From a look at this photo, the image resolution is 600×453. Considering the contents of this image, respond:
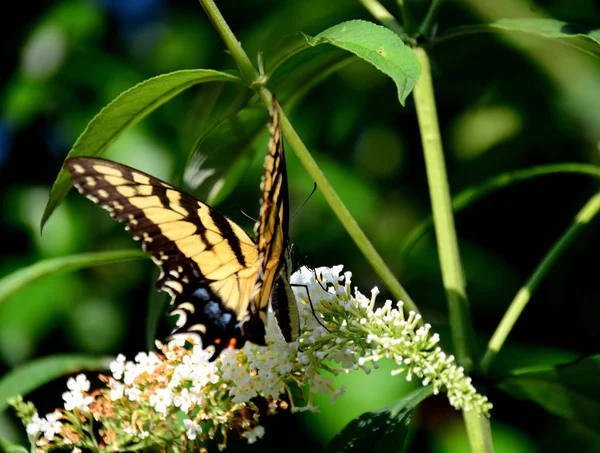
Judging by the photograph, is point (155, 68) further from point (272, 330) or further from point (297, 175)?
point (272, 330)

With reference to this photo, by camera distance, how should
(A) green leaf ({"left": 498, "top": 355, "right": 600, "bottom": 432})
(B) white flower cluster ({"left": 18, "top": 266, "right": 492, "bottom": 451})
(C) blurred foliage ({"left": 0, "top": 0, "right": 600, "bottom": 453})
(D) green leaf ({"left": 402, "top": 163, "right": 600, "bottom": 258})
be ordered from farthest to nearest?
(C) blurred foliage ({"left": 0, "top": 0, "right": 600, "bottom": 453}) < (D) green leaf ({"left": 402, "top": 163, "right": 600, "bottom": 258}) < (B) white flower cluster ({"left": 18, "top": 266, "right": 492, "bottom": 451}) < (A) green leaf ({"left": 498, "top": 355, "right": 600, "bottom": 432})

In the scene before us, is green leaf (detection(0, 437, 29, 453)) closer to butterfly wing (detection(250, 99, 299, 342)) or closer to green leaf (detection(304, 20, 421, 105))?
butterfly wing (detection(250, 99, 299, 342))

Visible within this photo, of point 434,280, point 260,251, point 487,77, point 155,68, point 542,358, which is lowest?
point 542,358

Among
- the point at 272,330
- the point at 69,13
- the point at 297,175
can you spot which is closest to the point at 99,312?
the point at 297,175

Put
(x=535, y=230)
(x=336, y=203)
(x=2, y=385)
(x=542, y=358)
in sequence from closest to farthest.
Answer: (x=336, y=203) < (x=2, y=385) < (x=542, y=358) < (x=535, y=230)

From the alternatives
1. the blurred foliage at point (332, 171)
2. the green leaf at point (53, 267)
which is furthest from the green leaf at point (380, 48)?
the blurred foliage at point (332, 171)

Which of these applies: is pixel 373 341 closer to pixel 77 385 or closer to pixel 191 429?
pixel 191 429

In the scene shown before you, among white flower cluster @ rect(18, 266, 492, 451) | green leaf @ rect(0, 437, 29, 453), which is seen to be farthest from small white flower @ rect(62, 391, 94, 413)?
green leaf @ rect(0, 437, 29, 453)

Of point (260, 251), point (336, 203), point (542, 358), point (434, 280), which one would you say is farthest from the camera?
point (434, 280)
